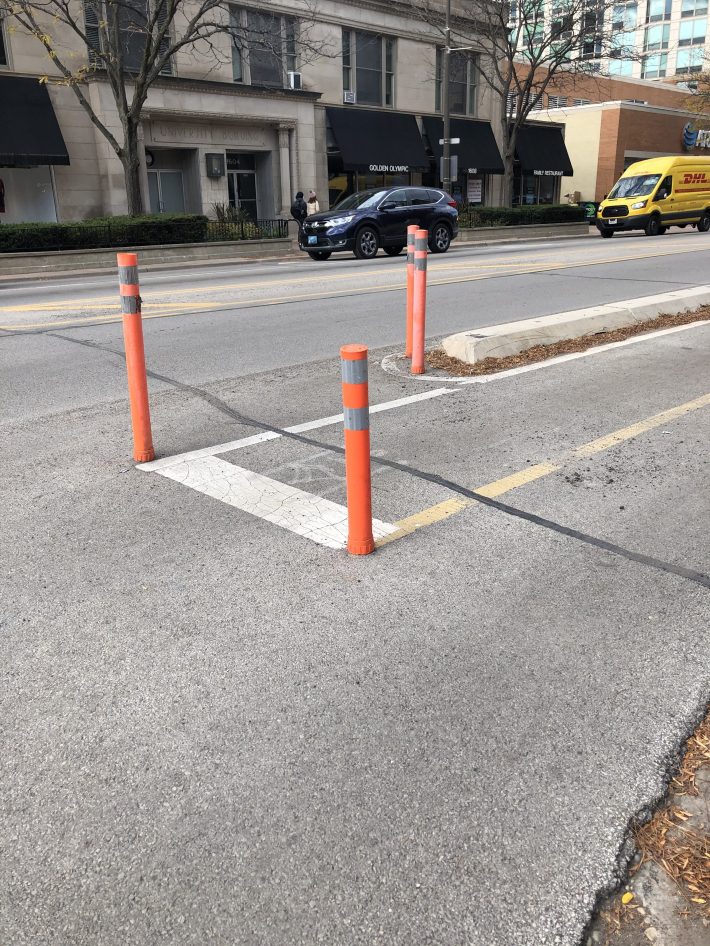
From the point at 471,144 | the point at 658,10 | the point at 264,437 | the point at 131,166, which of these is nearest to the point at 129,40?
the point at 131,166

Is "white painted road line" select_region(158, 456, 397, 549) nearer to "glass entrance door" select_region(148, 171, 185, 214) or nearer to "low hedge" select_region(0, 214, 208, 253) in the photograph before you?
"low hedge" select_region(0, 214, 208, 253)

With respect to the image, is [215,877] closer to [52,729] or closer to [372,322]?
[52,729]

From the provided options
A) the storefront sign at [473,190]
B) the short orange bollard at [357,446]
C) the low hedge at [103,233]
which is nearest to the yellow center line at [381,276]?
the low hedge at [103,233]

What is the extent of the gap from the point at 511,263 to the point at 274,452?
14.7 meters

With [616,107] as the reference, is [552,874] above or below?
below

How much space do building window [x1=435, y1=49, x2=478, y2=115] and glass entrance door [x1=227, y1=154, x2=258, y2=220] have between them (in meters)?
10.2

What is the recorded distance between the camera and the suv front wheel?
23.9 meters

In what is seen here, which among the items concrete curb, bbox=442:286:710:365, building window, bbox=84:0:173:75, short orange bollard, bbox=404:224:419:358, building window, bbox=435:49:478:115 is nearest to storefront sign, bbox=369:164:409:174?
building window, bbox=435:49:478:115

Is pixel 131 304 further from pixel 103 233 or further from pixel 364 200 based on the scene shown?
pixel 103 233

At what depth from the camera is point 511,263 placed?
Answer: 62.0 feet

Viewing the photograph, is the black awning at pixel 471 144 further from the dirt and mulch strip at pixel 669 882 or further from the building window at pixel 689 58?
the building window at pixel 689 58

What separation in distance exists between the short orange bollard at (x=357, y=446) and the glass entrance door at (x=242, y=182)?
29.0m

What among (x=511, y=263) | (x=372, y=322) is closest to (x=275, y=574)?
(x=372, y=322)

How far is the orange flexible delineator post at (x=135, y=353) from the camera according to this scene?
4.88 meters
